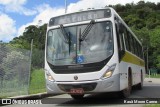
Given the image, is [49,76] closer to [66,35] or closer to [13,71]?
[66,35]

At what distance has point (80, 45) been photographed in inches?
498

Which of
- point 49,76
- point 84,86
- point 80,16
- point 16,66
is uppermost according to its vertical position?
point 80,16

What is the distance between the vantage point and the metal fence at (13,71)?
14.7 meters

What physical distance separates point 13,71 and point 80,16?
424 centimetres

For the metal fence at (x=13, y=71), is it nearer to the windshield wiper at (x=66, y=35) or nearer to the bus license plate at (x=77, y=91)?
the windshield wiper at (x=66, y=35)

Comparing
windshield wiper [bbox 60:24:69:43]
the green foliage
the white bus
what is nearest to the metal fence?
the white bus

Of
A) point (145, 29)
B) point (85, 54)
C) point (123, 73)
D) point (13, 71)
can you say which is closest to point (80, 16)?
point (85, 54)

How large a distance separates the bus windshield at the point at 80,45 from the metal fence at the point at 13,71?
248 cm

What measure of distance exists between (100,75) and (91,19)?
7.02 feet

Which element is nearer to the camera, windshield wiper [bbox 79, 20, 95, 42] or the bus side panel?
windshield wiper [bbox 79, 20, 95, 42]

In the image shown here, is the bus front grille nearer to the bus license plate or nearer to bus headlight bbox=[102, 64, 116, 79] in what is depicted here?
the bus license plate

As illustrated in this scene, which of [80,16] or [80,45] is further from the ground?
[80,16]

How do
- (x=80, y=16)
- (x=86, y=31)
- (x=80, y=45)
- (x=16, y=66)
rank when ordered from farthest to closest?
(x=16, y=66)
(x=80, y=16)
(x=86, y=31)
(x=80, y=45)

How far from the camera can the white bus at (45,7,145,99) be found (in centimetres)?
1215
